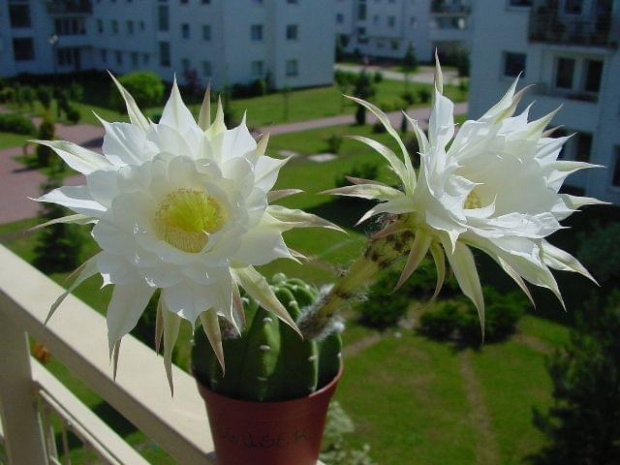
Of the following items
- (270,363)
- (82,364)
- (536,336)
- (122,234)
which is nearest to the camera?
(122,234)

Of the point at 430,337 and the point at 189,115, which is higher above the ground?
the point at 189,115

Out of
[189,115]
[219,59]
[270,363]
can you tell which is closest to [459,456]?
[270,363]

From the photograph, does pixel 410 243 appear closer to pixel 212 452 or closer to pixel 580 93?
pixel 212 452

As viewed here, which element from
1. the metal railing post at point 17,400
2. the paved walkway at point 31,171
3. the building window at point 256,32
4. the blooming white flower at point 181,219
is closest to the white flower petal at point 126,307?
the blooming white flower at point 181,219

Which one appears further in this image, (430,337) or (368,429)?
(430,337)

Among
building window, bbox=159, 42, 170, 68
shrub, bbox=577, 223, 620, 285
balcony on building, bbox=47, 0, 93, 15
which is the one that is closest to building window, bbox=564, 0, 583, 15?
shrub, bbox=577, 223, 620, 285

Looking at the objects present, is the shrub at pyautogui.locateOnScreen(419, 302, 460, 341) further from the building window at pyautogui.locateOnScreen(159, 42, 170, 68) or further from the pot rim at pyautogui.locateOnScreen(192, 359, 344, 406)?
the building window at pyautogui.locateOnScreen(159, 42, 170, 68)

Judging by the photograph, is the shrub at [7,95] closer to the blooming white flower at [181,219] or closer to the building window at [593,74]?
the building window at [593,74]
